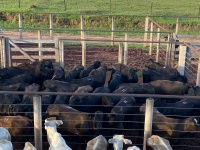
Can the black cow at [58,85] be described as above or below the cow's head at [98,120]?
above

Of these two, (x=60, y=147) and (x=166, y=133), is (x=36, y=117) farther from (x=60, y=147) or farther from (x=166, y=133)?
(x=166, y=133)

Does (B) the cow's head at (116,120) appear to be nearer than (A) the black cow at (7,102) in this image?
Yes

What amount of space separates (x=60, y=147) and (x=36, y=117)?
770 millimetres

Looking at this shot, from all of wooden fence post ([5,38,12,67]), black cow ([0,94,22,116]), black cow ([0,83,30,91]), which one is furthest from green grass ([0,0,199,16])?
black cow ([0,94,22,116])

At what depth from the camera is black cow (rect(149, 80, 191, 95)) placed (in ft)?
36.0

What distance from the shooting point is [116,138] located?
7156 mm

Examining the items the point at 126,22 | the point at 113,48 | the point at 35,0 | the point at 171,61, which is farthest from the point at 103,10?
the point at 171,61

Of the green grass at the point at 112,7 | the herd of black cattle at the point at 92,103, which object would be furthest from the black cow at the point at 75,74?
the green grass at the point at 112,7

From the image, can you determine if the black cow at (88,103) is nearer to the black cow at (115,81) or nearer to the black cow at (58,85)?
the black cow at (58,85)

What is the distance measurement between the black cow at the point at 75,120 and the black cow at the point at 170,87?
126 inches

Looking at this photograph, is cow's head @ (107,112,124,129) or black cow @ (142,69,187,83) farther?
black cow @ (142,69,187,83)

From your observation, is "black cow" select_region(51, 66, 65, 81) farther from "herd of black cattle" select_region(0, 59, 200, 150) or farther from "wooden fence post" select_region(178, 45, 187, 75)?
"wooden fence post" select_region(178, 45, 187, 75)

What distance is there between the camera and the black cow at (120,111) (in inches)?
332

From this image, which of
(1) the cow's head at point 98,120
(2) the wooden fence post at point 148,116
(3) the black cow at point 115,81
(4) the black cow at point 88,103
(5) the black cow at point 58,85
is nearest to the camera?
(2) the wooden fence post at point 148,116
